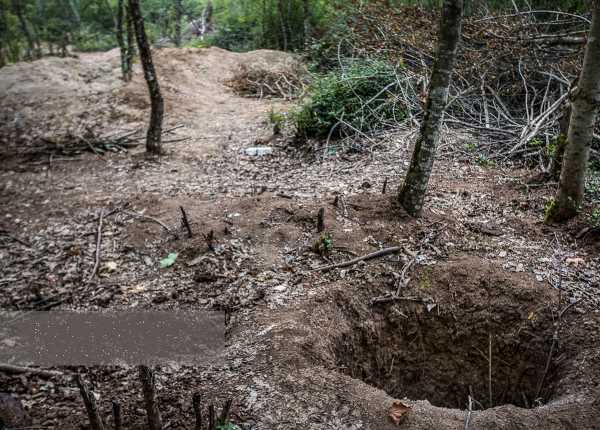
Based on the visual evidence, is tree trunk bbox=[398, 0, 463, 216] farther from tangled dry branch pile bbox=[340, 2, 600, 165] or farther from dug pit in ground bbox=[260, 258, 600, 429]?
tangled dry branch pile bbox=[340, 2, 600, 165]

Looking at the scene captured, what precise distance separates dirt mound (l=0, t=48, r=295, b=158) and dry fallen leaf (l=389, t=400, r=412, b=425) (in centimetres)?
638

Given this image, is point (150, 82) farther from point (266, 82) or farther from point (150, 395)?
point (150, 395)

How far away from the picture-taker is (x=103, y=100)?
1041 centimetres

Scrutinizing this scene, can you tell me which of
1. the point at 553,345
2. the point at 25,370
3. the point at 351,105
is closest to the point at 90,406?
the point at 25,370

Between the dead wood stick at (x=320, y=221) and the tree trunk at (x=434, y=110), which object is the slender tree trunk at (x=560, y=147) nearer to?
the tree trunk at (x=434, y=110)

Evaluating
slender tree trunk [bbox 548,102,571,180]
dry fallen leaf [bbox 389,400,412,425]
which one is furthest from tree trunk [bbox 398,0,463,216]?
dry fallen leaf [bbox 389,400,412,425]

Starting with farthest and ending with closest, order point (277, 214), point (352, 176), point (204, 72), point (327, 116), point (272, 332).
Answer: point (204, 72) → point (327, 116) → point (352, 176) → point (277, 214) → point (272, 332)

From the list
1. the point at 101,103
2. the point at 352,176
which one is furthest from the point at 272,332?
the point at 101,103

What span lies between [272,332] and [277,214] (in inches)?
78.8

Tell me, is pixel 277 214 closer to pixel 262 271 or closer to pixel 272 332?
pixel 262 271

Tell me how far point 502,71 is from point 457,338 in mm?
5810

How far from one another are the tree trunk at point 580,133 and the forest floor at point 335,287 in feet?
0.79

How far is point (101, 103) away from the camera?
10297 millimetres

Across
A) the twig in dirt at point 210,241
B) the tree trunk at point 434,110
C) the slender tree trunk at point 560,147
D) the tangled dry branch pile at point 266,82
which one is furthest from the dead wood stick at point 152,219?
the tangled dry branch pile at point 266,82
